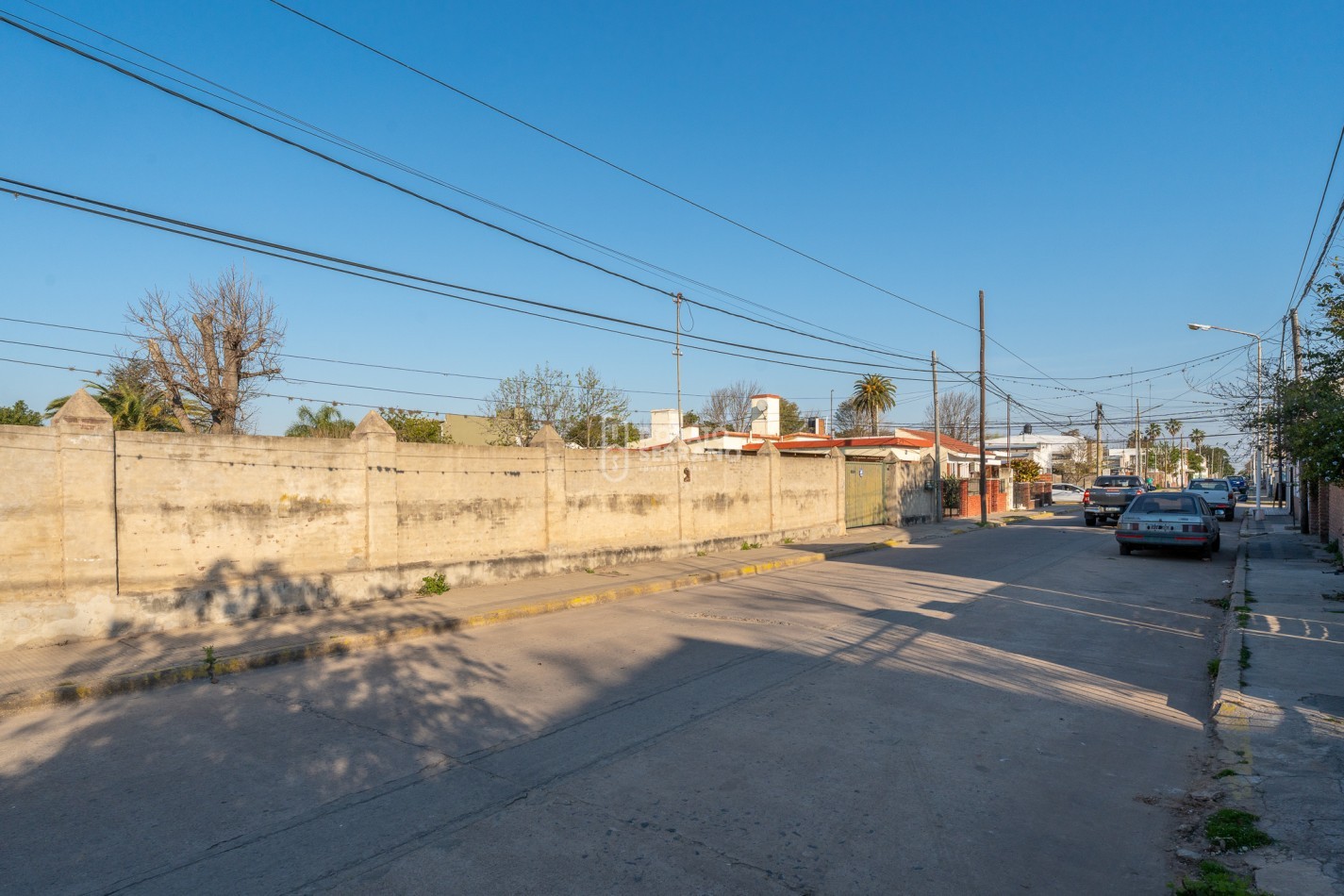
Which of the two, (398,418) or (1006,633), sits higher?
(398,418)

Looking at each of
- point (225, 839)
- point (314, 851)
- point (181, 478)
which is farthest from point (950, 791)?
point (181, 478)

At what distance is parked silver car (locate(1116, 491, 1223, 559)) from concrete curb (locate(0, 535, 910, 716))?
10894 mm

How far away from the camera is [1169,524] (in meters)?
19.0

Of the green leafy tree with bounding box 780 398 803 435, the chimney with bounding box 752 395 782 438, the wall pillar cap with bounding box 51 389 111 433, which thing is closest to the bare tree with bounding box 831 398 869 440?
the green leafy tree with bounding box 780 398 803 435

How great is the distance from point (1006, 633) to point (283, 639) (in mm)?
9067

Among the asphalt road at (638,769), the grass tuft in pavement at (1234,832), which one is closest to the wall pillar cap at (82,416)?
the asphalt road at (638,769)

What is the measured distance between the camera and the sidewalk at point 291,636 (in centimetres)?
797

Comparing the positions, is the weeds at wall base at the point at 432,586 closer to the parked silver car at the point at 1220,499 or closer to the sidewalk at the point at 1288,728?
the sidewalk at the point at 1288,728

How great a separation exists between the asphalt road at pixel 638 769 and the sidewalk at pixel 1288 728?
37 cm

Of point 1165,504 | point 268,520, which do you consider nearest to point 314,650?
point 268,520

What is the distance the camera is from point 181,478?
10.5 meters

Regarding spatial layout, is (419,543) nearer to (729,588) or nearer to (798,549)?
(729,588)

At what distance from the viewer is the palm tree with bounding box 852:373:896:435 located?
67.2 m

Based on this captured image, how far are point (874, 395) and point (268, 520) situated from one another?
6074 cm
